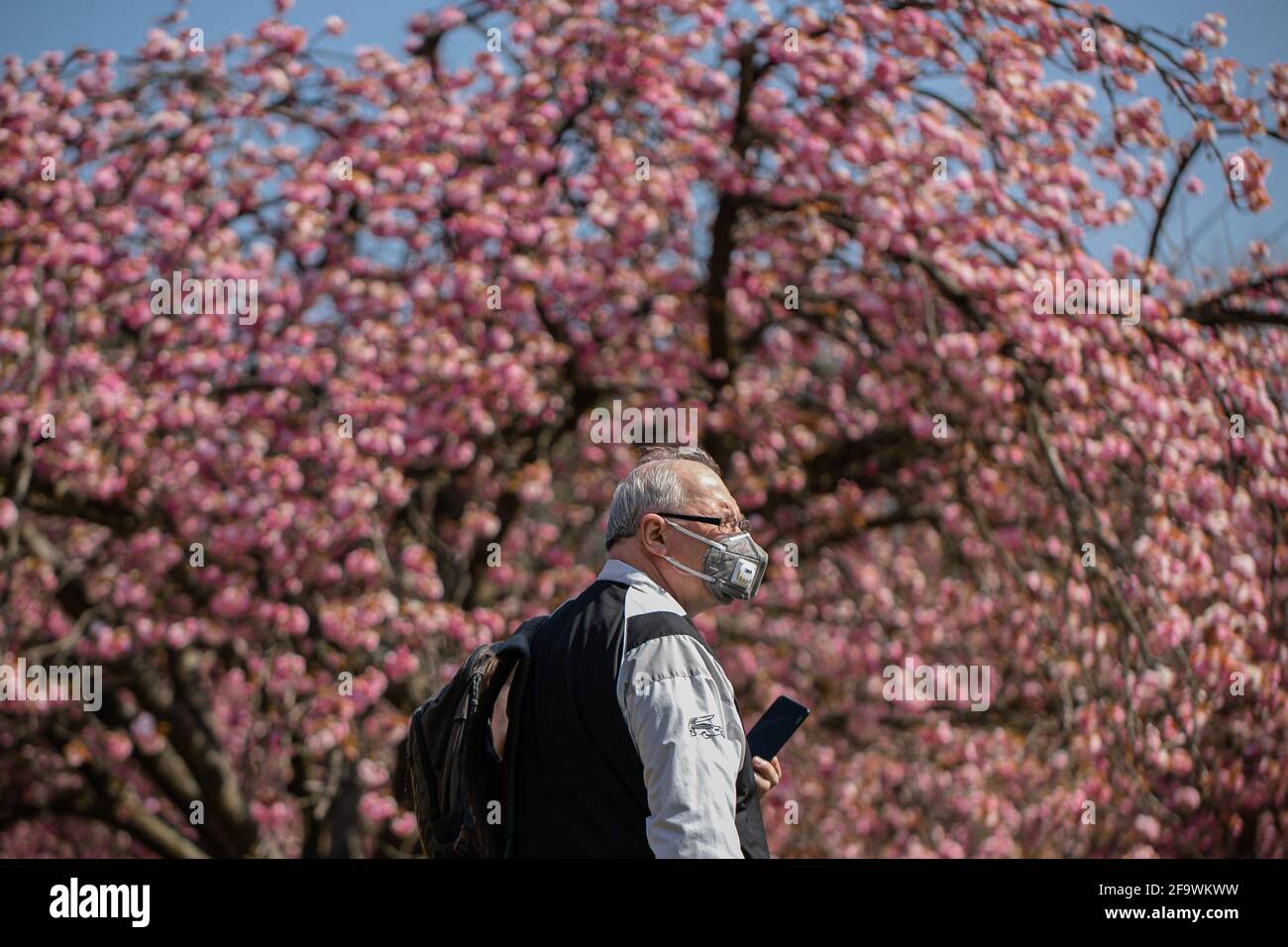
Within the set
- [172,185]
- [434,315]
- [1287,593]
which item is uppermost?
[172,185]

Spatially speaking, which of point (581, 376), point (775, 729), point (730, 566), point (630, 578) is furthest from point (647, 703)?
point (581, 376)

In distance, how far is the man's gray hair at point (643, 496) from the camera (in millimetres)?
2184

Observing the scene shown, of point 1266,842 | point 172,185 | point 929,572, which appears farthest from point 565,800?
point 929,572

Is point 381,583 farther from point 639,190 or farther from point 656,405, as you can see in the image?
point 639,190

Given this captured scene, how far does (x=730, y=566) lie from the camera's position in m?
2.20

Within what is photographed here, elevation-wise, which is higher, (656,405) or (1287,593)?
(656,405)

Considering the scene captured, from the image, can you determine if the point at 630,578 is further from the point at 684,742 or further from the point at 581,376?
the point at 581,376

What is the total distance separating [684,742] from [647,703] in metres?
0.08

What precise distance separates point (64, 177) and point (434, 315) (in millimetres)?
1714

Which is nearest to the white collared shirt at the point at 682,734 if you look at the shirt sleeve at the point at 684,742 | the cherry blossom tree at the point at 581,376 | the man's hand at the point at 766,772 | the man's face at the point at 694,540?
the shirt sleeve at the point at 684,742

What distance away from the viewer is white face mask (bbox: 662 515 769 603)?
2.16 m

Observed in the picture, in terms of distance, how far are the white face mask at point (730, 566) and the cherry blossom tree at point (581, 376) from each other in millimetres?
2828

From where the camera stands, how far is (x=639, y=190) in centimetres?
578

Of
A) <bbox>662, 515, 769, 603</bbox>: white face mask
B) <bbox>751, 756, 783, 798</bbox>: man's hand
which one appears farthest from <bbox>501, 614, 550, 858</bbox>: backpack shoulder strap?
<bbox>751, 756, 783, 798</bbox>: man's hand
